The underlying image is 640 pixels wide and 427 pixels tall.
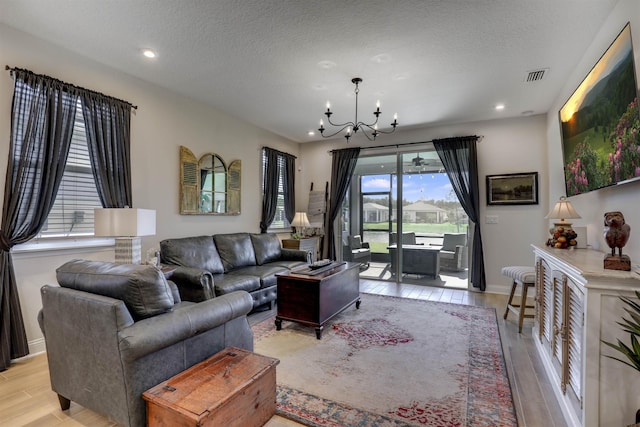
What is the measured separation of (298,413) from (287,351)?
2.90ft

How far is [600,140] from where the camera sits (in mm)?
2301

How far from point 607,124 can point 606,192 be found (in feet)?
2.06

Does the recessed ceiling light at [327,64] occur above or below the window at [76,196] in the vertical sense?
above

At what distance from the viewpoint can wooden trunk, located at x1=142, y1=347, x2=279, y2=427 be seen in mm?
1395

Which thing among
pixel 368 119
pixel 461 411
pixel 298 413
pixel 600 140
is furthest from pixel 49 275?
pixel 600 140

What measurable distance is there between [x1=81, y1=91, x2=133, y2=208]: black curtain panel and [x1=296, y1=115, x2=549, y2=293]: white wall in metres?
4.71

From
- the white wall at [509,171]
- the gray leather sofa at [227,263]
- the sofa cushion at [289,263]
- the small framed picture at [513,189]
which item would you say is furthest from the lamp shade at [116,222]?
the small framed picture at [513,189]

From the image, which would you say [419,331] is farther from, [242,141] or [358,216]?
[242,141]

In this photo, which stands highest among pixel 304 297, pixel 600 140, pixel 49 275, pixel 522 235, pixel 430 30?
pixel 430 30

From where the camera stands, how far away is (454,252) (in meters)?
5.31

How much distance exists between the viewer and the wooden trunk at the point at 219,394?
54.9 inches

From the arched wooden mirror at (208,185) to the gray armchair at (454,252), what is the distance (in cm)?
359

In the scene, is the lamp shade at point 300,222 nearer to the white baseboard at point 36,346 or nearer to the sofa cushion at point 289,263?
the sofa cushion at point 289,263

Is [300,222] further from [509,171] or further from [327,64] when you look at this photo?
[509,171]
